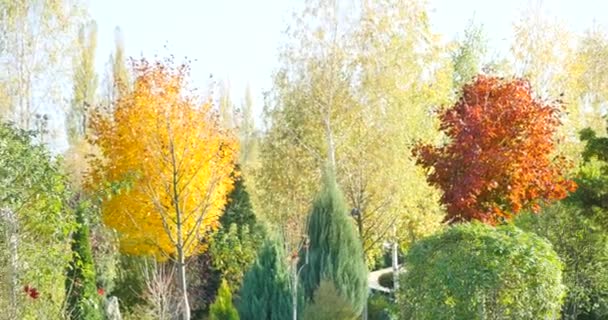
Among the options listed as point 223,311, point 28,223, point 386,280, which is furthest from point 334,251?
point 386,280

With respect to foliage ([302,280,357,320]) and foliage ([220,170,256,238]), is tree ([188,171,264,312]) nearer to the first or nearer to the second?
foliage ([220,170,256,238])

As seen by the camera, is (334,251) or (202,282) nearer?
(334,251)

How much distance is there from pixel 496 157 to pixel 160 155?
638 centimetres

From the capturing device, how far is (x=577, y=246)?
12.9 meters

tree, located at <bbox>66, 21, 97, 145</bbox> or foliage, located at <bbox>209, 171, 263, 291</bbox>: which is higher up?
tree, located at <bbox>66, 21, 97, 145</bbox>

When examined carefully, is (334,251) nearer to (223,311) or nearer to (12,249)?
(223,311)

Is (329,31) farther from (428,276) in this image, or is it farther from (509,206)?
(428,276)

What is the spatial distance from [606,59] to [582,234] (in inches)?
607

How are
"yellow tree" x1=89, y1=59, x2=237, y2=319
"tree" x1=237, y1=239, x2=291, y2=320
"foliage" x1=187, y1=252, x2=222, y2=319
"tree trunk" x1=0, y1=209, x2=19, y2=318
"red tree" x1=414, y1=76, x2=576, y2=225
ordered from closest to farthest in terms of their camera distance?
"tree trunk" x1=0, y1=209, x2=19, y2=318, "red tree" x1=414, y1=76, x2=576, y2=225, "tree" x1=237, y1=239, x2=291, y2=320, "yellow tree" x1=89, y1=59, x2=237, y2=319, "foliage" x1=187, y1=252, x2=222, y2=319

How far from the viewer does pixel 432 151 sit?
13.6 meters

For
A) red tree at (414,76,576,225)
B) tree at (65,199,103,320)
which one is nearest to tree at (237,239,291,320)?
tree at (65,199,103,320)

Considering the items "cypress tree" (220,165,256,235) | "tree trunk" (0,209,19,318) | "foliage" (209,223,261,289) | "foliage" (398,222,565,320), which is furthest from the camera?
"cypress tree" (220,165,256,235)

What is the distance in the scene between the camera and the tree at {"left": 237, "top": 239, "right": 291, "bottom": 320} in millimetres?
13984

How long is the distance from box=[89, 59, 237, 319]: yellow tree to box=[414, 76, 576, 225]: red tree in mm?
4764
